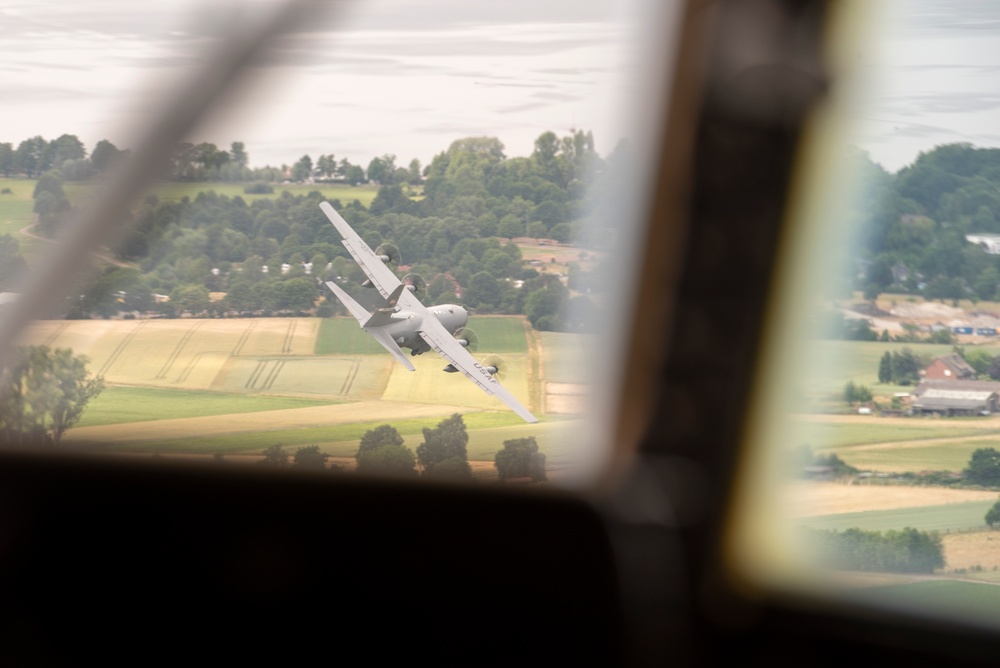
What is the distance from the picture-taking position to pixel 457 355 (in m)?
1.91

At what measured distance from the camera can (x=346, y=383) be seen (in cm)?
192

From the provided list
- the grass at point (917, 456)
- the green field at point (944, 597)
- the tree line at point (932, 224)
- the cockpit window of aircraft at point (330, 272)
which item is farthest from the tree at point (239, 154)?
the green field at point (944, 597)

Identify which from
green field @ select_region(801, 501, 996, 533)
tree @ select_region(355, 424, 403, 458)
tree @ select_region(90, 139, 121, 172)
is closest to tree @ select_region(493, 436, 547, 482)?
tree @ select_region(355, 424, 403, 458)

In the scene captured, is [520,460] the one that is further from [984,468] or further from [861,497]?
[984,468]

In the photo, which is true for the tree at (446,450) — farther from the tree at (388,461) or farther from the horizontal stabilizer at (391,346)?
the horizontal stabilizer at (391,346)

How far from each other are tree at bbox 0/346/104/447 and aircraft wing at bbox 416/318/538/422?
0.70 meters

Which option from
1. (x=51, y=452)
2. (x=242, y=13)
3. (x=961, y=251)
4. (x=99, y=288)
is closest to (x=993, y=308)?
(x=961, y=251)

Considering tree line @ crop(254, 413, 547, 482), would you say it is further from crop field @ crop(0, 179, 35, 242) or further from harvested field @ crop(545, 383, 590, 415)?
crop field @ crop(0, 179, 35, 242)

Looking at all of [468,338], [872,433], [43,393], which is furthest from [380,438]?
[872,433]

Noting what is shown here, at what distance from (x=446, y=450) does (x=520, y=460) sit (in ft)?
0.51

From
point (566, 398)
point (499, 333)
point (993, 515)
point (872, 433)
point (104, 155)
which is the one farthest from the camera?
→ point (566, 398)

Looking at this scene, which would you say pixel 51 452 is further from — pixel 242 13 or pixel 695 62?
pixel 695 62

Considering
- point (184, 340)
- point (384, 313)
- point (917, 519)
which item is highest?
point (384, 313)

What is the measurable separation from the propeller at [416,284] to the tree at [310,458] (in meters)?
0.38
